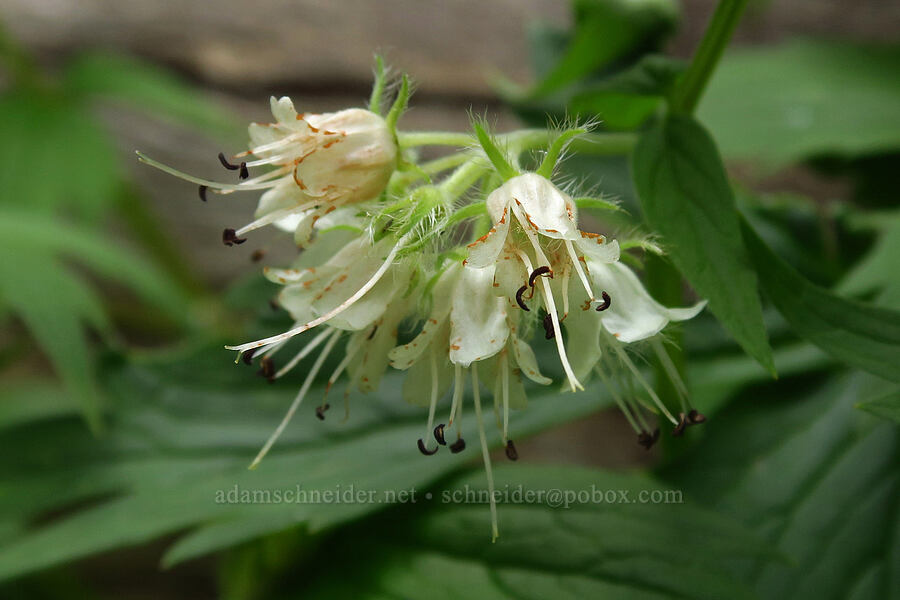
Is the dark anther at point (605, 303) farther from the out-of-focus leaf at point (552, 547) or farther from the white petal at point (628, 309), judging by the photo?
the out-of-focus leaf at point (552, 547)

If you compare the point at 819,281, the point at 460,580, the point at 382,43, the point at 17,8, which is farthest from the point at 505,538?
the point at 17,8

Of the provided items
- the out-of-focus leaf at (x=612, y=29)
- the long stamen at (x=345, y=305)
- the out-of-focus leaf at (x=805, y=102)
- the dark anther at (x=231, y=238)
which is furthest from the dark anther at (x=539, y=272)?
the out-of-focus leaf at (x=805, y=102)

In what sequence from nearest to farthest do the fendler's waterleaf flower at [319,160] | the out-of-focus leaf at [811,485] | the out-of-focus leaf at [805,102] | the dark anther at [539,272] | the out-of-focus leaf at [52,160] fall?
1. the dark anther at [539,272]
2. the fendler's waterleaf flower at [319,160]
3. the out-of-focus leaf at [811,485]
4. the out-of-focus leaf at [805,102]
5. the out-of-focus leaf at [52,160]

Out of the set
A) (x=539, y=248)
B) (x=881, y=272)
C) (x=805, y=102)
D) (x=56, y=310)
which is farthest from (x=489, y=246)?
(x=805, y=102)

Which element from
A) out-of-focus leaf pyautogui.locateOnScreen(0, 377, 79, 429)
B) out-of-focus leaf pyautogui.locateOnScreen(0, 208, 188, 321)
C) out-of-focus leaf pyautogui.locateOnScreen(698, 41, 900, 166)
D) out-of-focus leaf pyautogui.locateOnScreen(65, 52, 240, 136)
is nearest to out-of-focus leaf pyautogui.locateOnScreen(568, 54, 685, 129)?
out-of-focus leaf pyautogui.locateOnScreen(698, 41, 900, 166)

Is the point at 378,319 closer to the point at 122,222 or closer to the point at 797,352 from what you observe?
the point at 797,352

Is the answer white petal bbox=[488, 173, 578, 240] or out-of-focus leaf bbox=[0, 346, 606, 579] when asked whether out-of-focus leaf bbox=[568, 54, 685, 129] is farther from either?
out-of-focus leaf bbox=[0, 346, 606, 579]
